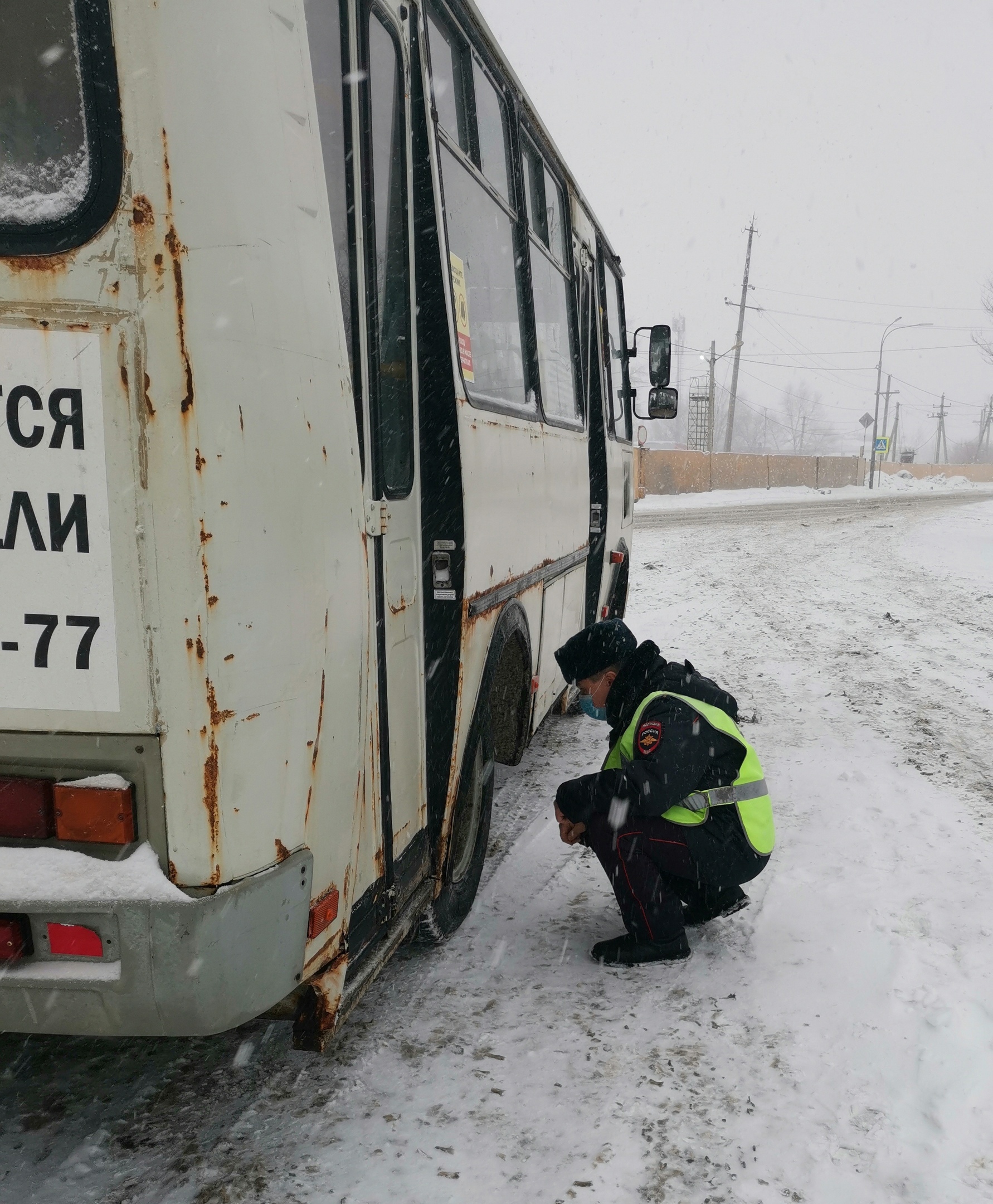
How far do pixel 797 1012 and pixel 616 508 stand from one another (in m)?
4.17

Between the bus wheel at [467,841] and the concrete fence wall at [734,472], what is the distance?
26.9m

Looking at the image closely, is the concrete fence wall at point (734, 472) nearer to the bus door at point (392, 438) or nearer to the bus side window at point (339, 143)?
the bus door at point (392, 438)

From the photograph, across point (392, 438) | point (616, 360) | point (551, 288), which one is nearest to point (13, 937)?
point (392, 438)

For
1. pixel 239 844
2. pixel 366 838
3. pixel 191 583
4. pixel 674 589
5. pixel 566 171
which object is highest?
pixel 566 171

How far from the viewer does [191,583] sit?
1.69m

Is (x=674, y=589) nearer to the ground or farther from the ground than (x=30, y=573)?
nearer to the ground

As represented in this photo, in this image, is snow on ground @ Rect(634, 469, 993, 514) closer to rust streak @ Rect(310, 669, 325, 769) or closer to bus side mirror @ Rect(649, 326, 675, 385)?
bus side mirror @ Rect(649, 326, 675, 385)

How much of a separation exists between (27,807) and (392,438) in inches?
48.7

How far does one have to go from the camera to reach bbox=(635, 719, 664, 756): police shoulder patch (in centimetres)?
309

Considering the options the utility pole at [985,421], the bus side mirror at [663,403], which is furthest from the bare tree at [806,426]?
the bus side mirror at [663,403]

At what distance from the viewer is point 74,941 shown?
1730 mm

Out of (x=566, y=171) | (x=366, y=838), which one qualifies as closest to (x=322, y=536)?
(x=366, y=838)

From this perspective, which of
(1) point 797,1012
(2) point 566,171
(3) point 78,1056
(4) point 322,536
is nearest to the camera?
(4) point 322,536

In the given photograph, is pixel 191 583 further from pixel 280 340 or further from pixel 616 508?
pixel 616 508
